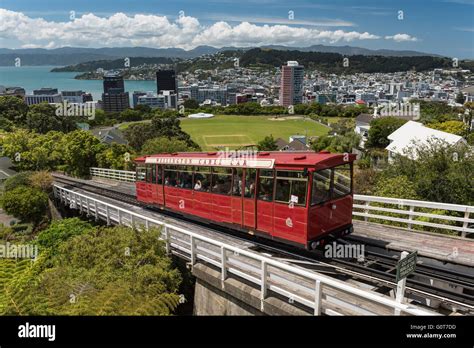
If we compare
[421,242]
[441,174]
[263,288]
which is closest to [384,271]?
[421,242]

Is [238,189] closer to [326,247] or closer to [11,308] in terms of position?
[326,247]

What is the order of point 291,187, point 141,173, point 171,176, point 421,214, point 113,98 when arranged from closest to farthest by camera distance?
1. point 291,187
2. point 421,214
3. point 171,176
4. point 141,173
5. point 113,98

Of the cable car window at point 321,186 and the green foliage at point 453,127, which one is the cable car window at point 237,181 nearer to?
the cable car window at point 321,186

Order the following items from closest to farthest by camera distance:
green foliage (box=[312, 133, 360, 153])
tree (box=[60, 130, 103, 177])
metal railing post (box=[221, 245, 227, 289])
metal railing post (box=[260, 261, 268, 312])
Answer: metal railing post (box=[260, 261, 268, 312]) < metal railing post (box=[221, 245, 227, 289]) < tree (box=[60, 130, 103, 177]) < green foliage (box=[312, 133, 360, 153])

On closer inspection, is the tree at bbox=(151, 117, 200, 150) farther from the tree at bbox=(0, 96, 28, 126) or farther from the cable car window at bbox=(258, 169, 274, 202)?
the cable car window at bbox=(258, 169, 274, 202)

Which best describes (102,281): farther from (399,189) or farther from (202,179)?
(399,189)

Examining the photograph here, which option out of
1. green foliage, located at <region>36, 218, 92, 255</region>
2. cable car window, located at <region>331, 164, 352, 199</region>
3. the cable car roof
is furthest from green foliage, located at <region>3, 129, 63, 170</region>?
cable car window, located at <region>331, 164, 352, 199</region>
